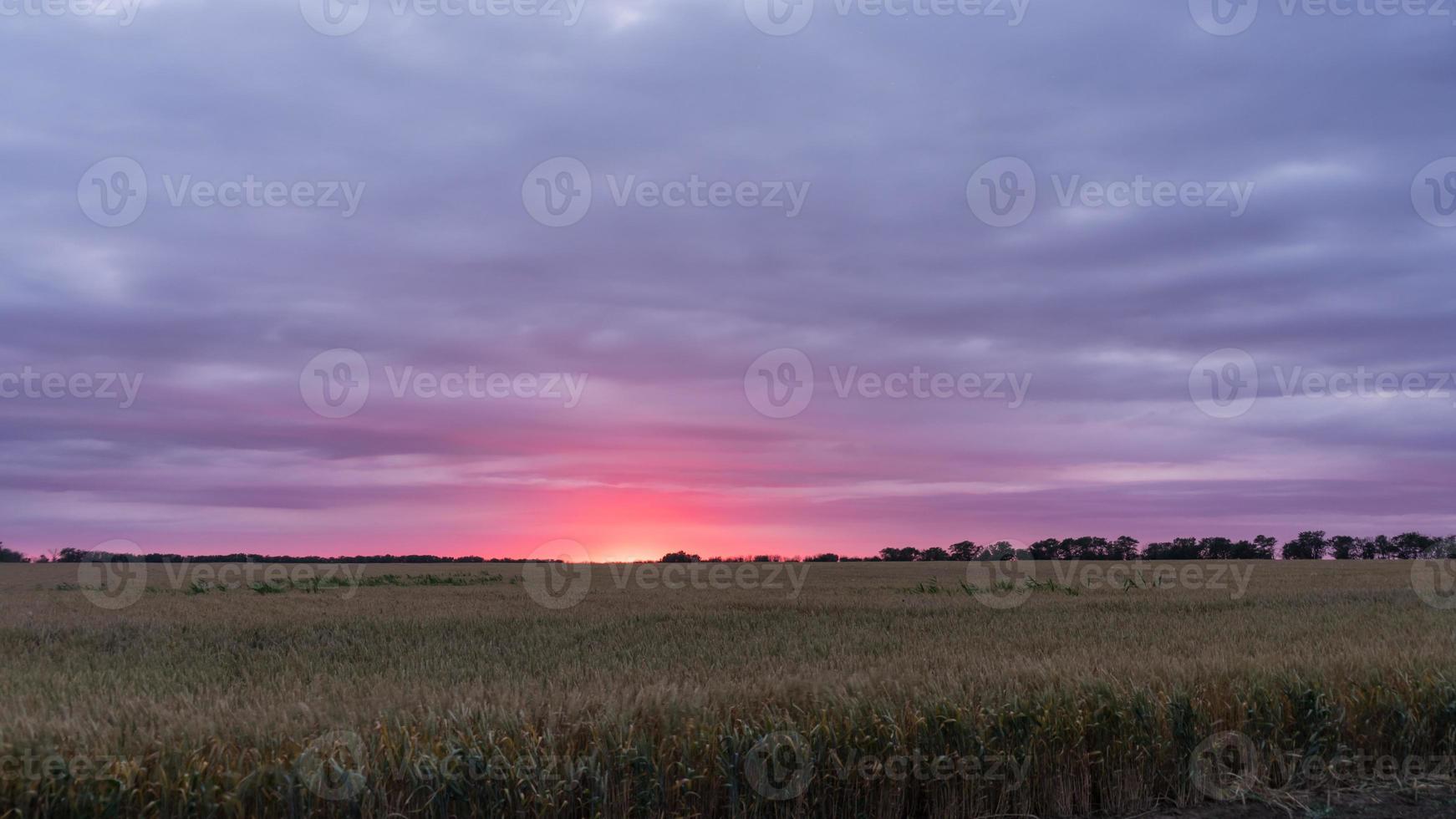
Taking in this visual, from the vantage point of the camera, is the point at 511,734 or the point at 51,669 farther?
the point at 51,669

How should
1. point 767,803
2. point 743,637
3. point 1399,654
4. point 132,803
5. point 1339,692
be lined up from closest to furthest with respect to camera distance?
point 132,803 < point 767,803 < point 1339,692 < point 1399,654 < point 743,637

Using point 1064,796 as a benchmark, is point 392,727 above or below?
above

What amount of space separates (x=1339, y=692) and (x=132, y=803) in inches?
434

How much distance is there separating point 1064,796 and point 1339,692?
401 cm

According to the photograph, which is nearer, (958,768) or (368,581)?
(958,768)

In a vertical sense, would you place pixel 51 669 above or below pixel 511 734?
below

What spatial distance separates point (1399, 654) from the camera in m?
11.6

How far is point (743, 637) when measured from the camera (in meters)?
20.3

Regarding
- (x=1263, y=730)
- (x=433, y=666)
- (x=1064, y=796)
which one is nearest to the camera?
(x=1064, y=796)

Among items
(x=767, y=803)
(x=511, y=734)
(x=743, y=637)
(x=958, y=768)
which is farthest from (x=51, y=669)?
(x=958, y=768)

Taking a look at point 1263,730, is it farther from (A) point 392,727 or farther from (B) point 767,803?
(A) point 392,727

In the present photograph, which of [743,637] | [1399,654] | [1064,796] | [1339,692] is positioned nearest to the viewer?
[1064,796]

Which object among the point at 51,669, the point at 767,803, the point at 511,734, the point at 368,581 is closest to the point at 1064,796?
the point at 767,803

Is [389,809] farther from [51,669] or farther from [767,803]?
[51,669]
